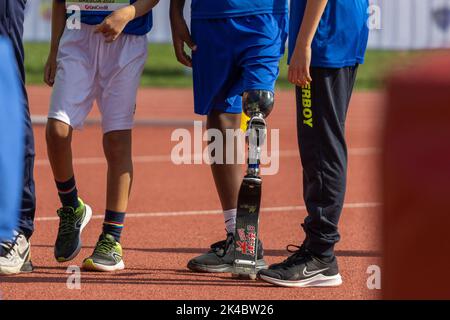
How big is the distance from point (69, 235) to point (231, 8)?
152cm

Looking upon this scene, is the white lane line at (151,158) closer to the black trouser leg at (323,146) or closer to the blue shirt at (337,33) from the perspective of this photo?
the black trouser leg at (323,146)

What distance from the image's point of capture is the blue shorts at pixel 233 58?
5.29m

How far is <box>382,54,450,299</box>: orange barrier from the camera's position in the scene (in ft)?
4.92

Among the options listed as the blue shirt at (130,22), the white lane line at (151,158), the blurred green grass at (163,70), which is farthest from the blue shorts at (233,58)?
the blurred green grass at (163,70)

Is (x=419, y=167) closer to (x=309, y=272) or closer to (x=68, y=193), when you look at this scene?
(x=309, y=272)

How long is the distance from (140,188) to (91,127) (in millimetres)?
4442

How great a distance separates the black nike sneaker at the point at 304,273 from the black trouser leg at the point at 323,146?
0.07m

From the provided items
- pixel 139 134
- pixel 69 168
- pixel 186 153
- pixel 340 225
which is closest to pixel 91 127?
pixel 139 134

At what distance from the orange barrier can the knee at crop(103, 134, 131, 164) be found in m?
4.03

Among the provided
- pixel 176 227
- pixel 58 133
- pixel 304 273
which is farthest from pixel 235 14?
pixel 176 227

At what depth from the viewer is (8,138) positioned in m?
2.52

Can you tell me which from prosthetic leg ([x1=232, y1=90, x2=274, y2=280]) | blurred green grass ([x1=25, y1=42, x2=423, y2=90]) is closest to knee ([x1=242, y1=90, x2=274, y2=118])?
prosthetic leg ([x1=232, y1=90, x2=274, y2=280])

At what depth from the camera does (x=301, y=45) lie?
15.5 ft

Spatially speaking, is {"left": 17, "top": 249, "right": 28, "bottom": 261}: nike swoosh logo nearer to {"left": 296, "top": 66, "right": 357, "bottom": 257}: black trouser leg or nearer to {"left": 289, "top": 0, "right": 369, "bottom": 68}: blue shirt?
{"left": 296, "top": 66, "right": 357, "bottom": 257}: black trouser leg
